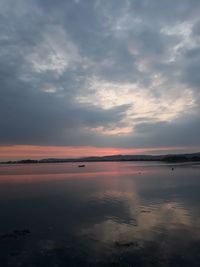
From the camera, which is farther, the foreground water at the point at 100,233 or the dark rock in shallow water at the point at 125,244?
the dark rock in shallow water at the point at 125,244

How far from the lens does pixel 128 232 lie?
19.6m

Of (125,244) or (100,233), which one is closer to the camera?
(125,244)

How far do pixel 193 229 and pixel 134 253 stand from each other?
6.98 metres

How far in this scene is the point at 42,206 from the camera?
1201 inches

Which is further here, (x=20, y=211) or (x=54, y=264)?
(x=20, y=211)

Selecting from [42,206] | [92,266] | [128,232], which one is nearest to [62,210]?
[42,206]

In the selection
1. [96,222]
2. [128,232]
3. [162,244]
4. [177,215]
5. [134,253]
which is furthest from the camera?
[177,215]

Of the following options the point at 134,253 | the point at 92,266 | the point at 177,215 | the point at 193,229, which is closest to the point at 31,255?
the point at 92,266

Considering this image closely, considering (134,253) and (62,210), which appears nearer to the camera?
(134,253)

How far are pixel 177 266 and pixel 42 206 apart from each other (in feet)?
65.5

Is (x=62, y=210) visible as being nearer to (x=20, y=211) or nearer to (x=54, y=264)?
(x=20, y=211)

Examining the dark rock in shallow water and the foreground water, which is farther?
the dark rock in shallow water

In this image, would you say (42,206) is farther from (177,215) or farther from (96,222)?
(177,215)

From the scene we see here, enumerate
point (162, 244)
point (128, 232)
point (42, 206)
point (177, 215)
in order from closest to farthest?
1. point (162, 244)
2. point (128, 232)
3. point (177, 215)
4. point (42, 206)
